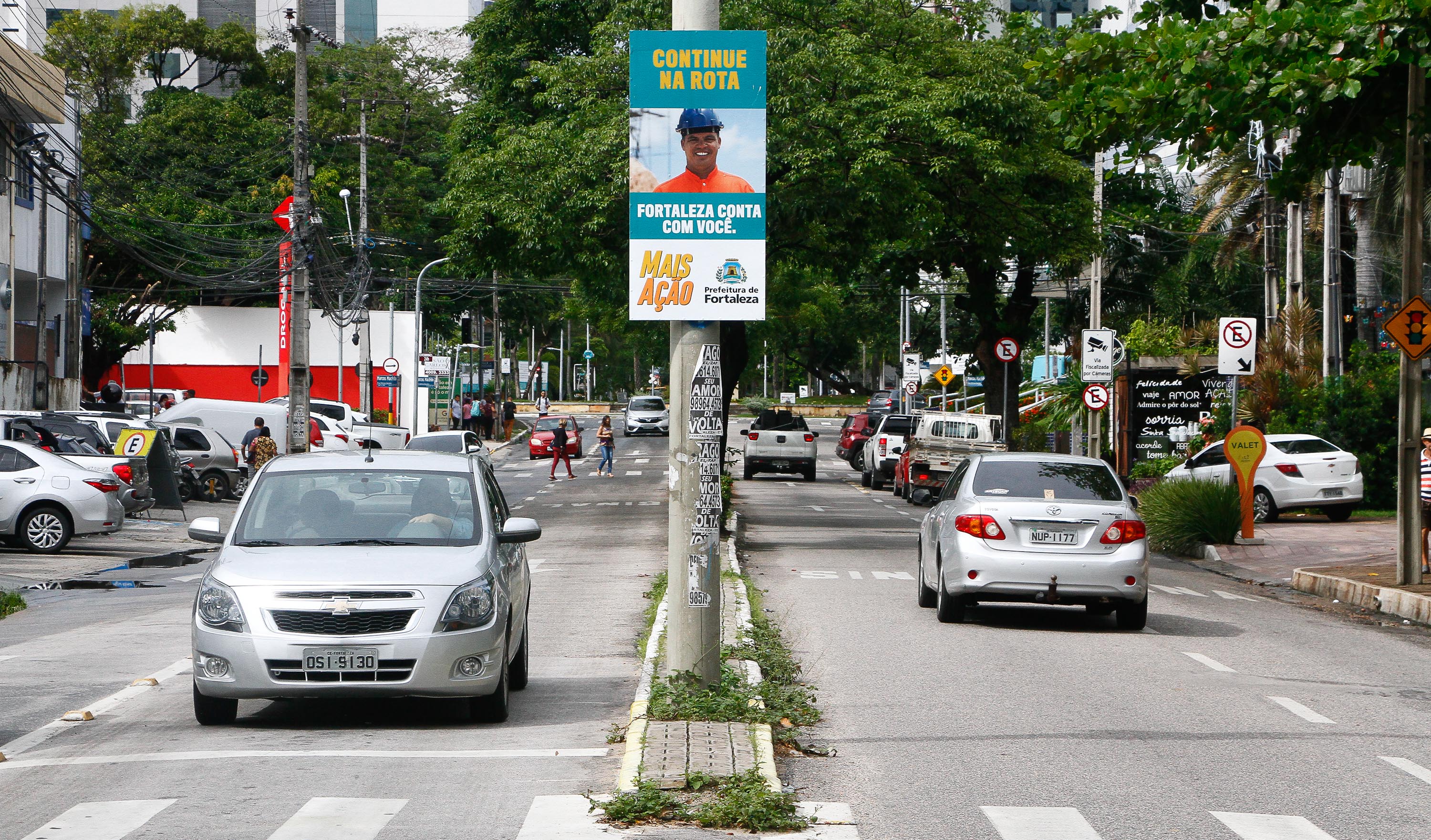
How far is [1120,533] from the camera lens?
1381 cm

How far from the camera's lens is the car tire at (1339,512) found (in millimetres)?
28844

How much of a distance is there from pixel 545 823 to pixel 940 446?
29.3 metres

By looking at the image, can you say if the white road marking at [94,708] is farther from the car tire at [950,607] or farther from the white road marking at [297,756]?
the car tire at [950,607]

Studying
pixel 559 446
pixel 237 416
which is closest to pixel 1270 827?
pixel 237 416

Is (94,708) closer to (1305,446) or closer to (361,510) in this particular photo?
(361,510)

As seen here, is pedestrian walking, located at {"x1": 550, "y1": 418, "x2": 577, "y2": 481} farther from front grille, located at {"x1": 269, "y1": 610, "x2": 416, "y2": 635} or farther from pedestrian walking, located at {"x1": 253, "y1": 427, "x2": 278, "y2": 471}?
front grille, located at {"x1": 269, "y1": 610, "x2": 416, "y2": 635}

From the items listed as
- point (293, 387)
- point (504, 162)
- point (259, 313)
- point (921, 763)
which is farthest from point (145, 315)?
point (921, 763)

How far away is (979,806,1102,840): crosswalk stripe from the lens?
672cm

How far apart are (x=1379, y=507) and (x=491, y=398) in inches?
2557

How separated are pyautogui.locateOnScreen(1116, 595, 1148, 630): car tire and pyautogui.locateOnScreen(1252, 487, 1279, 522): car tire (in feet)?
50.3

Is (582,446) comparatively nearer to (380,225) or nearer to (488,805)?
(380,225)

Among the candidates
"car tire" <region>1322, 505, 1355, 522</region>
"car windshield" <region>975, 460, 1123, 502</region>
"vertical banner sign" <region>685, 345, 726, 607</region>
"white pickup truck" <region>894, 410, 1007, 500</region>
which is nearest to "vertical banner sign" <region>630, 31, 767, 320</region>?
"vertical banner sign" <region>685, 345, 726, 607</region>

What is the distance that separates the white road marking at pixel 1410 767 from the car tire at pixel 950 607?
572cm

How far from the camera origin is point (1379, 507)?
105ft
